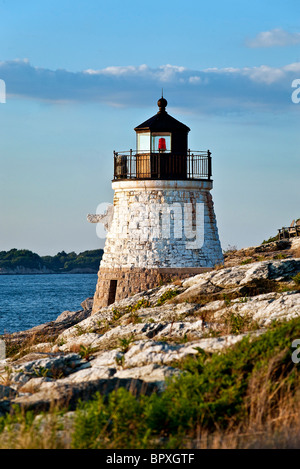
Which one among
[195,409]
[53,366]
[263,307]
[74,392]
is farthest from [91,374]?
[263,307]

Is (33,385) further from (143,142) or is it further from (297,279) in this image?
(143,142)

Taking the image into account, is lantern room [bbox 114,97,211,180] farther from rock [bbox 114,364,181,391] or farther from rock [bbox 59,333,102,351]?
rock [bbox 114,364,181,391]

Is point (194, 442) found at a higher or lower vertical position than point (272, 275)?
lower

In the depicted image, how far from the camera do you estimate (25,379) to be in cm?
1249

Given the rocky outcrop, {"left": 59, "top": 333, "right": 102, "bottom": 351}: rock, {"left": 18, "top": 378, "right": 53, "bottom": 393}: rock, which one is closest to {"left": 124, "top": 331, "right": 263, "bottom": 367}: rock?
the rocky outcrop

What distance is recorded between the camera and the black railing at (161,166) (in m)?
25.5

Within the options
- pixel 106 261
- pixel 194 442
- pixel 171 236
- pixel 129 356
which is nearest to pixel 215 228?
pixel 171 236

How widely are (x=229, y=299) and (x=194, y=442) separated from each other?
8001 mm

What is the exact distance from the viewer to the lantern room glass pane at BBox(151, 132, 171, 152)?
25859 mm

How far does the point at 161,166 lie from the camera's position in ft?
83.8

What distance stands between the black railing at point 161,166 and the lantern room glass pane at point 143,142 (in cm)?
21
